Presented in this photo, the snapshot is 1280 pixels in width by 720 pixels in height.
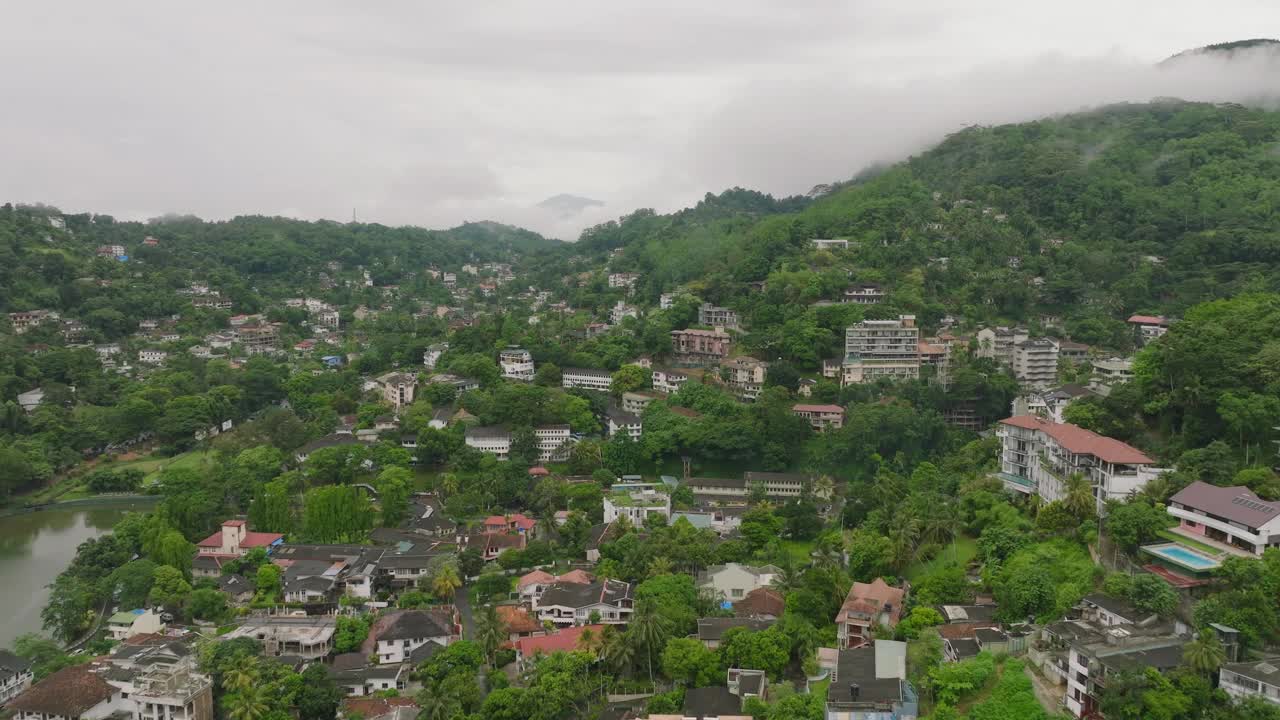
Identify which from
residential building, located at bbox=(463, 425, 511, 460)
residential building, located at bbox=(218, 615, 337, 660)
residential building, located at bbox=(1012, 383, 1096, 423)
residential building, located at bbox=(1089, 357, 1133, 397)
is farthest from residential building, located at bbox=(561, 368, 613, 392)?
residential building, located at bbox=(218, 615, 337, 660)

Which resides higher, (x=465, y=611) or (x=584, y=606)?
(x=584, y=606)

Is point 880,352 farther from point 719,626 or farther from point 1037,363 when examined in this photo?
point 719,626

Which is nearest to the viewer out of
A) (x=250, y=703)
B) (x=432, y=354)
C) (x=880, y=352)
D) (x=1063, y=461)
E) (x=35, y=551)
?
(x=250, y=703)

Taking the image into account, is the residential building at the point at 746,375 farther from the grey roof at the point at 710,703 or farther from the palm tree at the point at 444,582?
the grey roof at the point at 710,703

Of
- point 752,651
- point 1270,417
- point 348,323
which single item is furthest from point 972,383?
point 348,323

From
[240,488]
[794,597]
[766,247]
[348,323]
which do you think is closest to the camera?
[794,597]

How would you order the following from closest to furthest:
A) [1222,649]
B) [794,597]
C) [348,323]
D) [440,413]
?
1. [1222,649]
2. [794,597]
3. [440,413]
4. [348,323]

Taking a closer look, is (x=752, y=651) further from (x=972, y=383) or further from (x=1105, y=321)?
(x=1105, y=321)

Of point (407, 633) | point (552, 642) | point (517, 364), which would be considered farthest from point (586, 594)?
point (517, 364)
